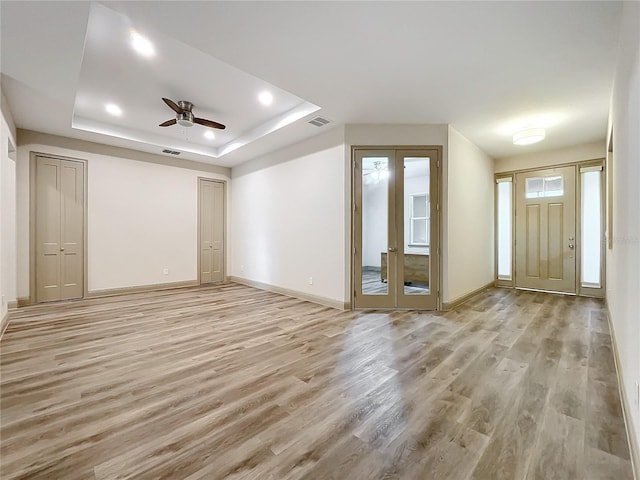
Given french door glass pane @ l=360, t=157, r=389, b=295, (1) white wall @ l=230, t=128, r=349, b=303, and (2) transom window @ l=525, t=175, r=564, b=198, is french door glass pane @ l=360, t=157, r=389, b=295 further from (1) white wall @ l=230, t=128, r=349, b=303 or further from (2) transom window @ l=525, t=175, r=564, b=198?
(2) transom window @ l=525, t=175, r=564, b=198

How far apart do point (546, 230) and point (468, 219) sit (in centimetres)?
206

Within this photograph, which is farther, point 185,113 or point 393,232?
point 393,232

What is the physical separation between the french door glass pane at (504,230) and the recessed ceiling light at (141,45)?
6881 millimetres

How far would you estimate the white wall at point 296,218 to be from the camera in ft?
15.3

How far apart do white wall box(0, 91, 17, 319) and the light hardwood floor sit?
782 mm

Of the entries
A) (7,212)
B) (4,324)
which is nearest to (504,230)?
(4,324)

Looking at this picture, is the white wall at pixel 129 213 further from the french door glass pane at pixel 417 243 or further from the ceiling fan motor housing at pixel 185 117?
the french door glass pane at pixel 417 243

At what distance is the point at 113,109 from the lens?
4469 mm

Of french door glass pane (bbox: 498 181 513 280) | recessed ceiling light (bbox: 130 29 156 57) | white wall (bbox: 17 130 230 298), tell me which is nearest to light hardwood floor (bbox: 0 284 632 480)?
white wall (bbox: 17 130 230 298)

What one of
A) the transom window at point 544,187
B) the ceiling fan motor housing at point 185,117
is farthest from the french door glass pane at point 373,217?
the transom window at point 544,187

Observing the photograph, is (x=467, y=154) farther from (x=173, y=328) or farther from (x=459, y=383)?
(x=173, y=328)

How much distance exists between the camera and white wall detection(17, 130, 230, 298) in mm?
4867

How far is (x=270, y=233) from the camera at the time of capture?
6090 millimetres

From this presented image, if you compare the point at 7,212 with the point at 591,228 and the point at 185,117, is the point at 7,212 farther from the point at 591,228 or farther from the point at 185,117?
the point at 591,228
